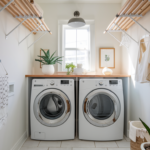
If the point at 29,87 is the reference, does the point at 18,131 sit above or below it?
below

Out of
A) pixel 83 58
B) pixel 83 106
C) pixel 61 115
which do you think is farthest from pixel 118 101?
pixel 83 58

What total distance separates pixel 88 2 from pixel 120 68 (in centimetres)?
144

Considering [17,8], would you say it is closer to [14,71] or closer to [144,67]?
[14,71]

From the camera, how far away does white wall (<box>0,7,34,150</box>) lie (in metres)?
1.53

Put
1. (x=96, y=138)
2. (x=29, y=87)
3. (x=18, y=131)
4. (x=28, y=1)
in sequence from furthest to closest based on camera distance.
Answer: (x=29, y=87) < (x=96, y=138) < (x=18, y=131) < (x=28, y=1)

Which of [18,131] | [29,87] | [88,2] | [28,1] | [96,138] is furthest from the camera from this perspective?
[88,2]

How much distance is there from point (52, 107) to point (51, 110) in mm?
48

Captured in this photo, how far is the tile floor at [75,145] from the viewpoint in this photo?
1.89 meters

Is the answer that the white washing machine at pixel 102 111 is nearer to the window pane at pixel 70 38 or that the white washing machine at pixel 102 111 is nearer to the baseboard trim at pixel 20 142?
the baseboard trim at pixel 20 142

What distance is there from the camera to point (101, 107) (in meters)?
2.02

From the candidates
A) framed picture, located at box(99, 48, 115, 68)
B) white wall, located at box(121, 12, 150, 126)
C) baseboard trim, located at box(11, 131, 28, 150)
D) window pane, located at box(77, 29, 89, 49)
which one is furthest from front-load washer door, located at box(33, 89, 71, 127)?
window pane, located at box(77, 29, 89, 49)

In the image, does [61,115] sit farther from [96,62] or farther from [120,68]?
[120,68]

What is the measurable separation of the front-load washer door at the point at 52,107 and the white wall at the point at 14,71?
255mm

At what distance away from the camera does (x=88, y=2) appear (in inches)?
107
